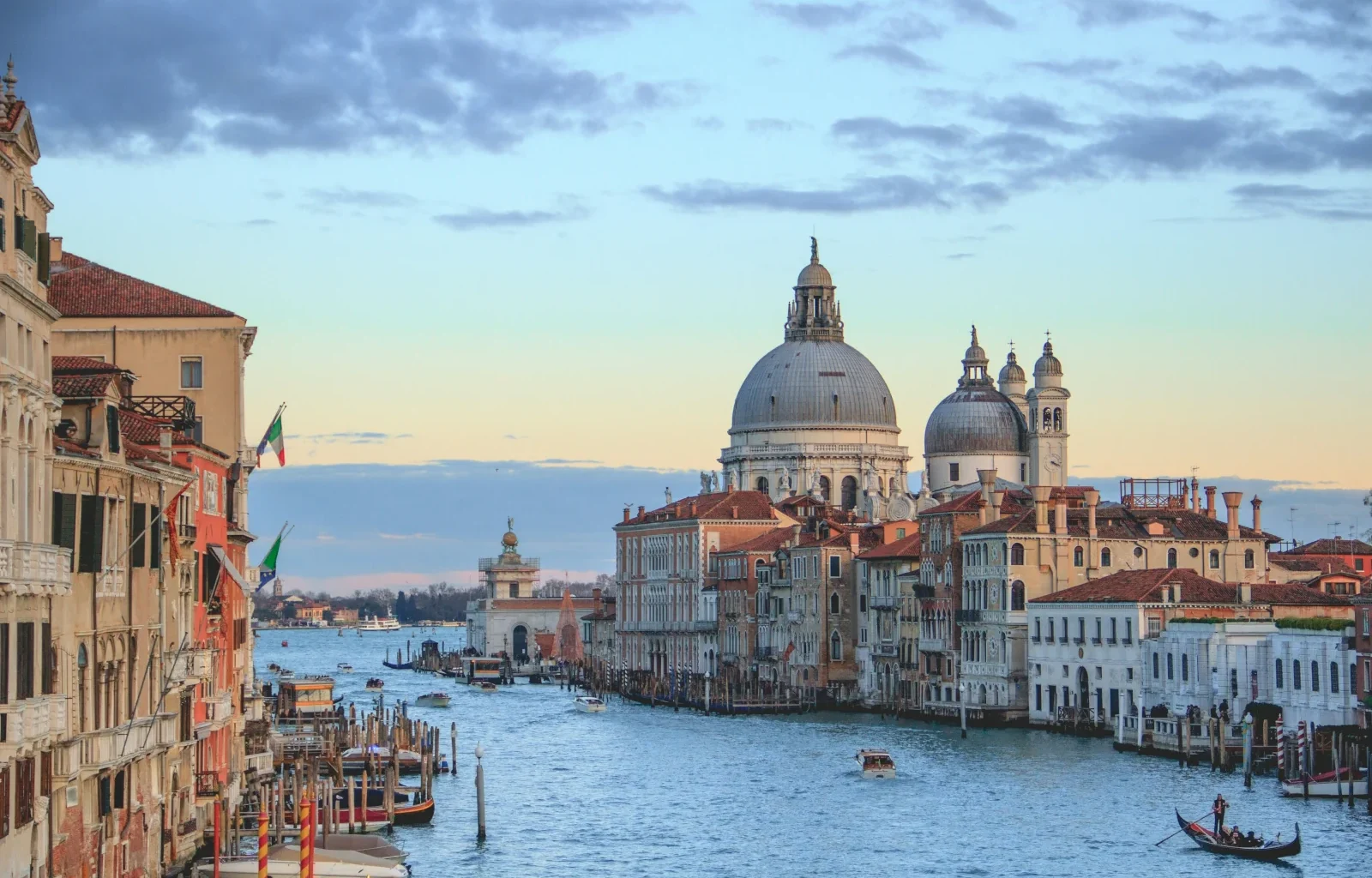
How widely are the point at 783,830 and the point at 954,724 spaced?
2519cm

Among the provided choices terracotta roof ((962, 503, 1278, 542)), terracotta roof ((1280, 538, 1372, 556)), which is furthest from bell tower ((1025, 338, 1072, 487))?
terracotta roof ((962, 503, 1278, 542))

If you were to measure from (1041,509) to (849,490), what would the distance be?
146 feet

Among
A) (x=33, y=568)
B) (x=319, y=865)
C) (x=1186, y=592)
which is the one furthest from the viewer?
(x=1186, y=592)

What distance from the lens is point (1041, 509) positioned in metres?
64.1

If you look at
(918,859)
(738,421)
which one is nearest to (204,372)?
(918,859)

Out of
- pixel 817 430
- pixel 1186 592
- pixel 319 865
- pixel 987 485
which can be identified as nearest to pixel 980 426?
pixel 817 430

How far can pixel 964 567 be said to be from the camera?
221 ft

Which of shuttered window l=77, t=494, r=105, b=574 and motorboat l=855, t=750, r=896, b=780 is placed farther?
motorboat l=855, t=750, r=896, b=780

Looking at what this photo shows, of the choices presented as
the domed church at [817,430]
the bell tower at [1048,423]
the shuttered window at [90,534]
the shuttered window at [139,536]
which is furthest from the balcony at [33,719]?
the domed church at [817,430]

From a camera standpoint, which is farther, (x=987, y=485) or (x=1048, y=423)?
(x=1048, y=423)

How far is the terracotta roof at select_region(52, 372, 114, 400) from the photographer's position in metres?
22.5

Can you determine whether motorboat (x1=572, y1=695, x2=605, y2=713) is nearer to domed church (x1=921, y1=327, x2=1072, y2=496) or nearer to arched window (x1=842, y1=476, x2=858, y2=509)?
domed church (x1=921, y1=327, x2=1072, y2=496)

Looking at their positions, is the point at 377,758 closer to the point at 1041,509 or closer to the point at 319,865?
the point at 319,865

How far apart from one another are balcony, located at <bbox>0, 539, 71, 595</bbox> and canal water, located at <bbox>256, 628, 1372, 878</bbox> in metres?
14.7
